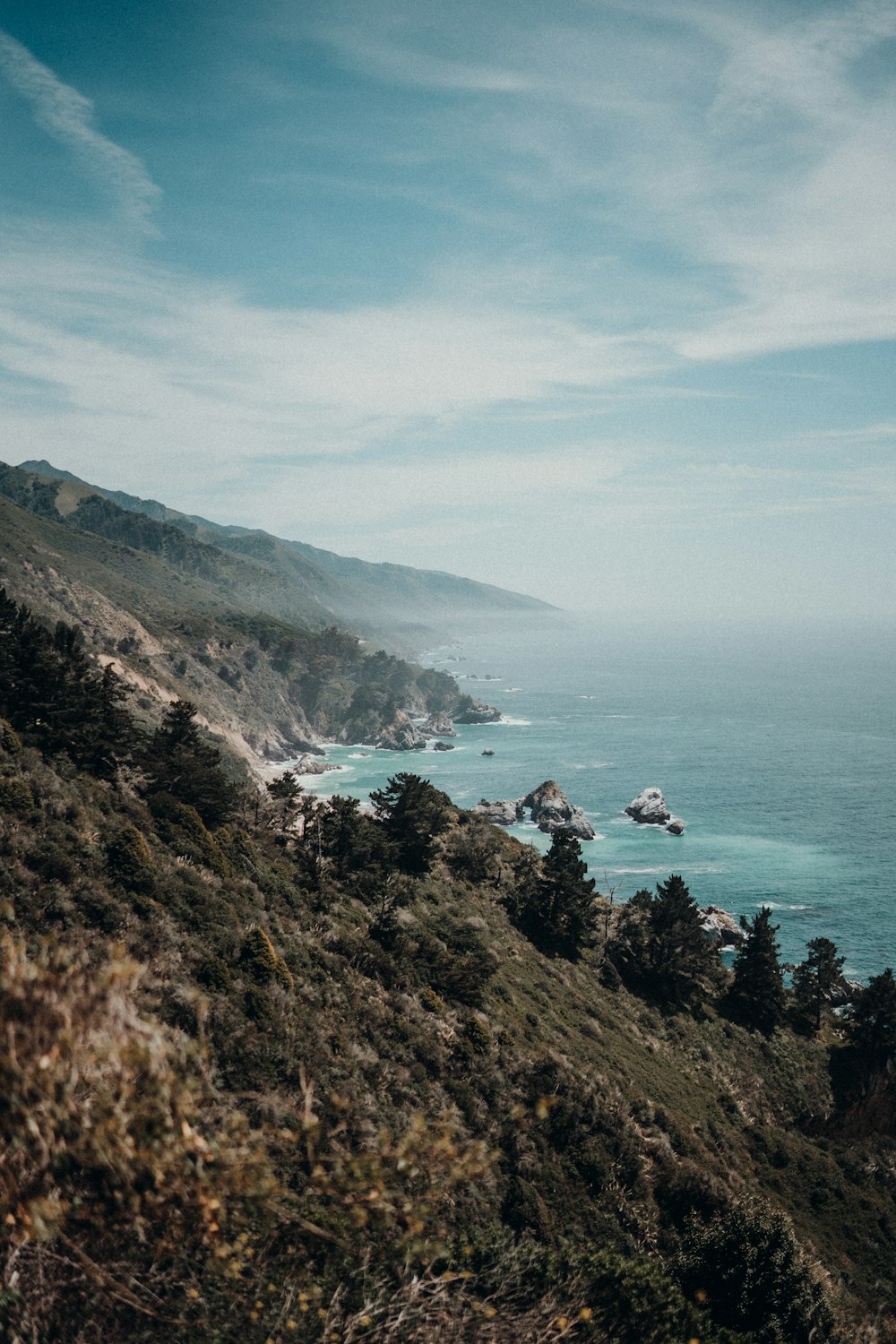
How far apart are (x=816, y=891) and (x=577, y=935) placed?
5247 centimetres

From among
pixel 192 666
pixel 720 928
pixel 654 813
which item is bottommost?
pixel 720 928

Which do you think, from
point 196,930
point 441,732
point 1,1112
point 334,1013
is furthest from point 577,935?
point 441,732

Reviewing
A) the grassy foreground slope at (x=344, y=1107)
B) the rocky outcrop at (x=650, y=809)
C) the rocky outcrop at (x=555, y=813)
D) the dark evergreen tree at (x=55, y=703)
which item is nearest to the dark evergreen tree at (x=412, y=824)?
the grassy foreground slope at (x=344, y=1107)

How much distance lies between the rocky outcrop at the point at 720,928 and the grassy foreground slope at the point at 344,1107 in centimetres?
1834

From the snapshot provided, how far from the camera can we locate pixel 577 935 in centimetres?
5197

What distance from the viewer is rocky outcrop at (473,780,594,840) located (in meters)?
111

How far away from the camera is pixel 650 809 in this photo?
116 meters

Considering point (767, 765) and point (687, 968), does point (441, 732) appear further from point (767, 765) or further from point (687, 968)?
point (687, 968)

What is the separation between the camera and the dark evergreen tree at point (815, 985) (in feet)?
173

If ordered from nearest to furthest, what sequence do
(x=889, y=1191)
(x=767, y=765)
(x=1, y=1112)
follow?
(x=1, y=1112) → (x=889, y=1191) → (x=767, y=765)

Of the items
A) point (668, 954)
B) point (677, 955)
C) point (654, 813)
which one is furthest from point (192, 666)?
point (677, 955)

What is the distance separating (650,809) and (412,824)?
2964 inches

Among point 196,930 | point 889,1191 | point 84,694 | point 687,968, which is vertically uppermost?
point 84,694

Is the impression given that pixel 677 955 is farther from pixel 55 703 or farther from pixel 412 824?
pixel 55 703
